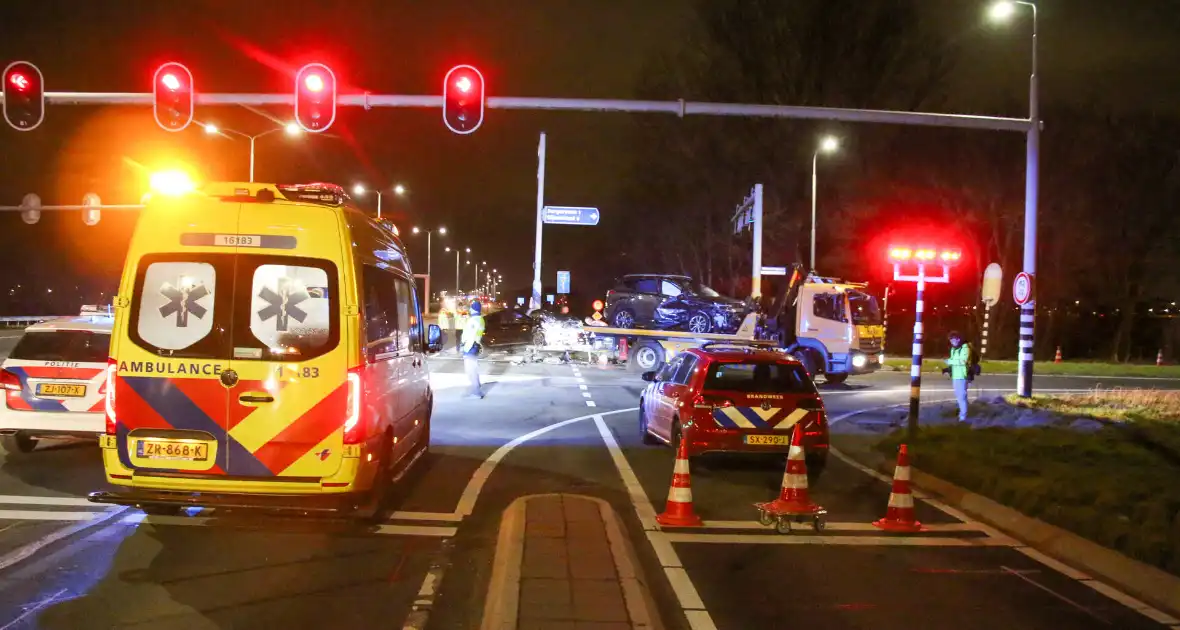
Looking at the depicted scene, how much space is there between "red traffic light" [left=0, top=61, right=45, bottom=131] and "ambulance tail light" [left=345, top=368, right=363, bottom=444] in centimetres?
1078

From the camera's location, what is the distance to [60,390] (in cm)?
1005

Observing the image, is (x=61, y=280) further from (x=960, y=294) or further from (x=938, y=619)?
(x=938, y=619)

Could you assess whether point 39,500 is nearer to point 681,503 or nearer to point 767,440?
point 681,503

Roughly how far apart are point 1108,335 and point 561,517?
46.8 m

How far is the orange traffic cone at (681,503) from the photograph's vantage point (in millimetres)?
8289

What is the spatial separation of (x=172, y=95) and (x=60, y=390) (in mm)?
6177

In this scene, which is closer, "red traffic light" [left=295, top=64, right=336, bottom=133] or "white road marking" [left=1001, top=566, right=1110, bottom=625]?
"white road marking" [left=1001, top=566, right=1110, bottom=625]

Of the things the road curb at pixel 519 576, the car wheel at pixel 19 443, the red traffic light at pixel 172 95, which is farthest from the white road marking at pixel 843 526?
the red traffic light at pixel 172 95

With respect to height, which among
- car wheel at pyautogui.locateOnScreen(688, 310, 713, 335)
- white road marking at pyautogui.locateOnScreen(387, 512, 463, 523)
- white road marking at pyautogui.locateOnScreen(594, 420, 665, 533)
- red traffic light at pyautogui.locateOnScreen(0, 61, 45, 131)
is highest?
red traffic light at pyautogui.locateOnScreen(0, 61, 45, 131)

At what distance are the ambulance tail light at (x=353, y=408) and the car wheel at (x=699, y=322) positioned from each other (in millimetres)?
18505

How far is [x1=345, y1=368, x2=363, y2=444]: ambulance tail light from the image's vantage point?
6949 millimetres

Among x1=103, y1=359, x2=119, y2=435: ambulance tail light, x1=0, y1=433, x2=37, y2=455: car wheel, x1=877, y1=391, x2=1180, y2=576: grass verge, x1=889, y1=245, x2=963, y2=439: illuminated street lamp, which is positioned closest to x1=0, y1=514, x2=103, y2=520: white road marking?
x1=103, y1=359, x2=119, y2=435: ambulance tail light

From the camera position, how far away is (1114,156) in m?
38.4

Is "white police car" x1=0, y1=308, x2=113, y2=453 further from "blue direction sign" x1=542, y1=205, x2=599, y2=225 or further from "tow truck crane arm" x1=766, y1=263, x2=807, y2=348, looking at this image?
"blue direction sign" x1=542, y1=205, x2=599, y2=225
